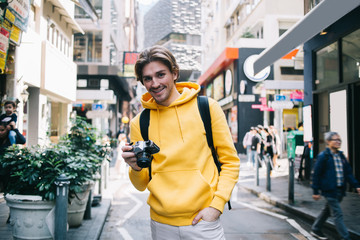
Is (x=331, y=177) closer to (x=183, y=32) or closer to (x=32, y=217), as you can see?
(x=32, y=217)

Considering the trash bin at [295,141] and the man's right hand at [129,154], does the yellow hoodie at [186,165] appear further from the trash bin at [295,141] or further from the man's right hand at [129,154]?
the trash bin at [295,141]

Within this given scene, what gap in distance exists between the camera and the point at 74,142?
5.86m

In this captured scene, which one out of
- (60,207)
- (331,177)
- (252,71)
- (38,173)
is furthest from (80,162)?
(252,71)

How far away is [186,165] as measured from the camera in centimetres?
198

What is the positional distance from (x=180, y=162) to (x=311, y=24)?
5.78 meters

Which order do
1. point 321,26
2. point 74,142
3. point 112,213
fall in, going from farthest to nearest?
Answer: point 112,213 < point 321,26 < point 74,142

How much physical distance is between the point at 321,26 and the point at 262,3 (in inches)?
693

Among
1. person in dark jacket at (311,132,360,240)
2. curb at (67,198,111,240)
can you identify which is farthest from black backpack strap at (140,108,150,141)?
person in dark jacket at (311,132,360,240)

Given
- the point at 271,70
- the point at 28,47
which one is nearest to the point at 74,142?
the point at 28,47

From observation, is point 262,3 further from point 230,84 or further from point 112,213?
point 112,213

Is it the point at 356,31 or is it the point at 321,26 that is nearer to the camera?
the point at 321,26

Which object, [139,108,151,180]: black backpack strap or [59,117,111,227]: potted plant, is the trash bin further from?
[139,108,151,180]: black backpack strap

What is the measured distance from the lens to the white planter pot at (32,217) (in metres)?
4.07

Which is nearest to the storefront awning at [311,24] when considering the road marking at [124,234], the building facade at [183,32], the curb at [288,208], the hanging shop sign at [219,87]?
the curb at [288,208]
